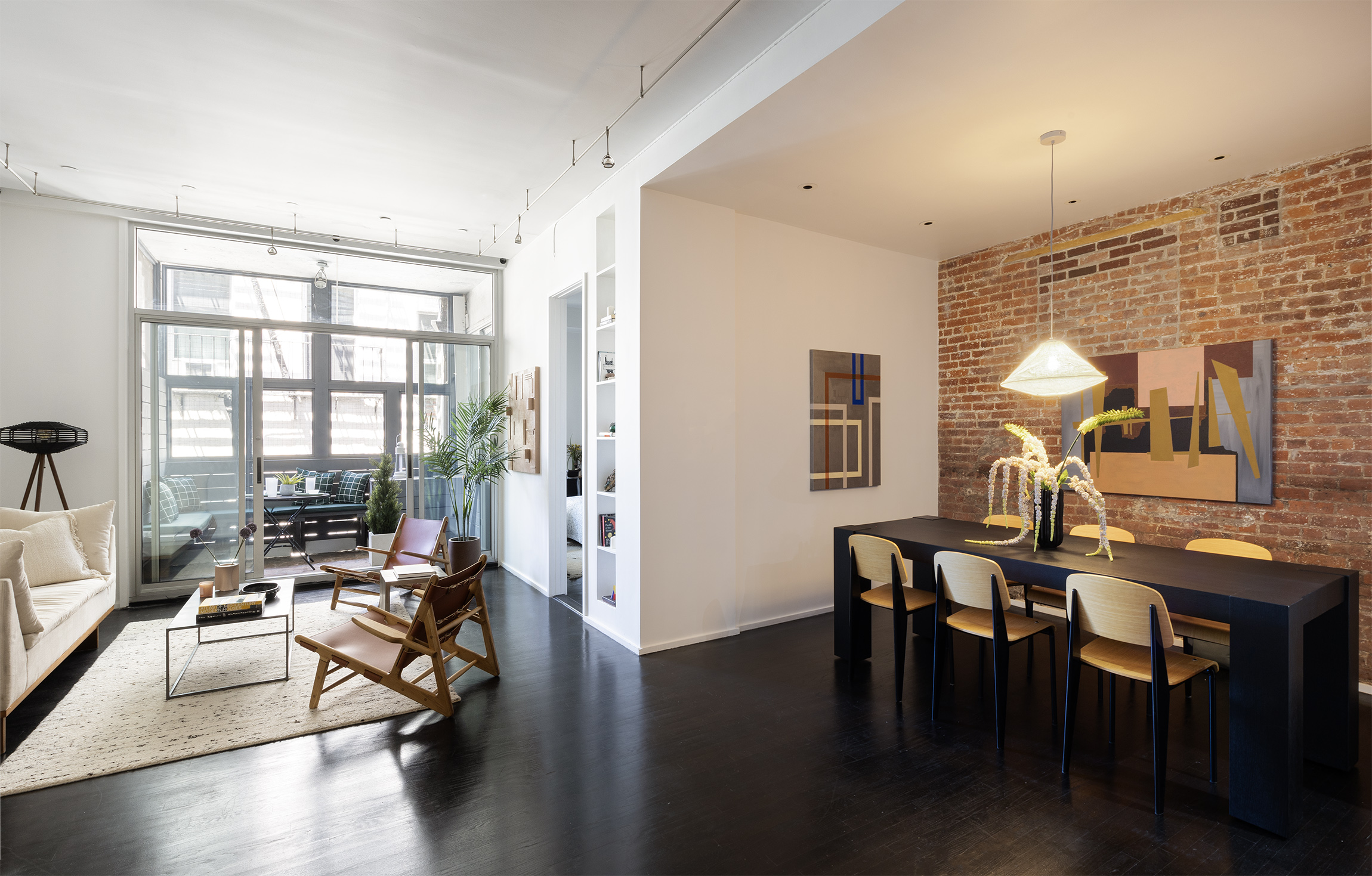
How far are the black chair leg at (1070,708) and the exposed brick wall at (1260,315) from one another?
2261 mm

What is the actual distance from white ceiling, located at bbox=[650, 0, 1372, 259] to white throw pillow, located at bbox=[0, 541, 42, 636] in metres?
4.25

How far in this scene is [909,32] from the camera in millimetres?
2650

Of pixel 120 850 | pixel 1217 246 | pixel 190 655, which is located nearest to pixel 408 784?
pixel 120 850

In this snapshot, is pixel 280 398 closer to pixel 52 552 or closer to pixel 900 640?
pixel 52 552

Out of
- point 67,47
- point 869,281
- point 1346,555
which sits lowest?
point 1346,555

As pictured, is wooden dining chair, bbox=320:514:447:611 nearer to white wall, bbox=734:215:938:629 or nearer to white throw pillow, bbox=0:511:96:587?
white throw pillow, bbox=0:511:96:587

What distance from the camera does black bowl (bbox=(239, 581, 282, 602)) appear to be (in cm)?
423

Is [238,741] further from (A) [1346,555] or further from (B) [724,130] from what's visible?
(A) [1346,555]

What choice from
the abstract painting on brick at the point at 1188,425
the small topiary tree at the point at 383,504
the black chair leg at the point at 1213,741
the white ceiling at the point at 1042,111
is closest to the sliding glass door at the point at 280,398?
the small topiary tree at the point at 383,504

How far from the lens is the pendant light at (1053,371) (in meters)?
3.48

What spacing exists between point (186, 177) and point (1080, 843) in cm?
700

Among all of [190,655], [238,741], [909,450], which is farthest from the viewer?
[909,450]

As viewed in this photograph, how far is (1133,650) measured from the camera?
9.89 feet

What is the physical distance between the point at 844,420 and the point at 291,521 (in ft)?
18.5
